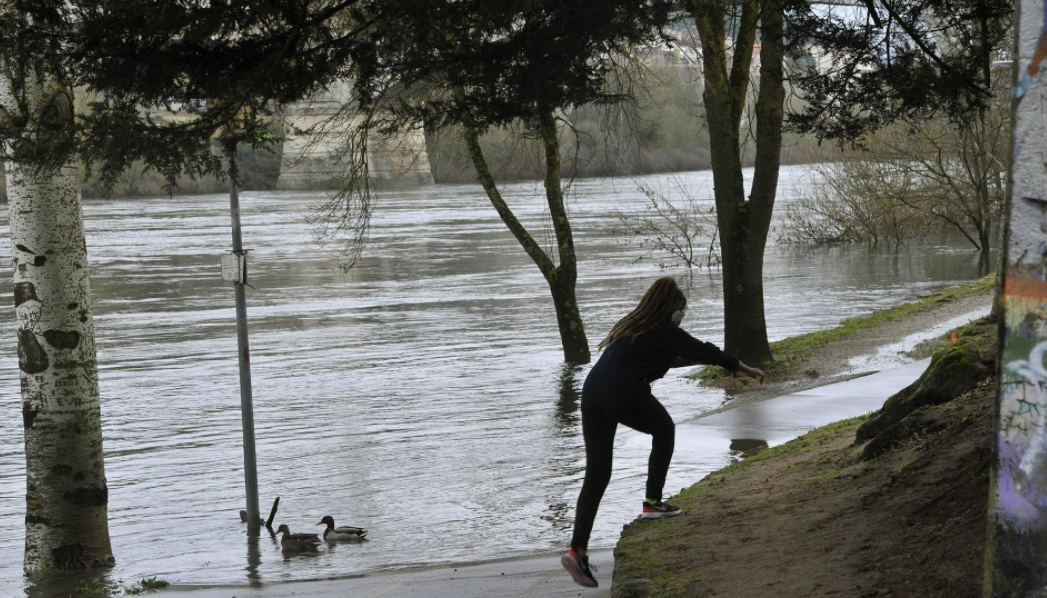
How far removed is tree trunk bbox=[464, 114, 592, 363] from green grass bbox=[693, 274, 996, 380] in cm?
287

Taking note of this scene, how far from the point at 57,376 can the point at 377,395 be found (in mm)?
8970

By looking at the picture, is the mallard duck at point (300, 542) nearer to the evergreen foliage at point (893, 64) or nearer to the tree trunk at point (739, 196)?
the evergreen foliage at point (893, 64)

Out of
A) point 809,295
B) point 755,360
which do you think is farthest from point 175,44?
point 809,295

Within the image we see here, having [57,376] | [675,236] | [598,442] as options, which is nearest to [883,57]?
[598,442]

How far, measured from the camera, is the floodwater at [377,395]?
9844 millimetres

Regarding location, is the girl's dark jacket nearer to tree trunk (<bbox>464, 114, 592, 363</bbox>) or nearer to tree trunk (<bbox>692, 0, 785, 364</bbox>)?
tree trunk (<bbox>692, 0, 785, 364</bbox>)

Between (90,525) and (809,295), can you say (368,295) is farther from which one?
(90,525)

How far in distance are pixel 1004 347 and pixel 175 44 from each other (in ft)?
17.0

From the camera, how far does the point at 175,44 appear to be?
7.10 metres

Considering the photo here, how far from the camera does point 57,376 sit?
914 centimetres

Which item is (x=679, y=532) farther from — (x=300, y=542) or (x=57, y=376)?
(x=57, y=376)

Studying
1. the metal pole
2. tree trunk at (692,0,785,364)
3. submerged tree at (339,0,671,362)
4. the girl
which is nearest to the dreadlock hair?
the girl

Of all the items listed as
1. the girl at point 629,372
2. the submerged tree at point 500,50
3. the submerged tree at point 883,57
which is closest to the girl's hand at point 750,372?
the girl at point 629,372

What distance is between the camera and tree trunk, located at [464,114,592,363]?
18.8 meters
